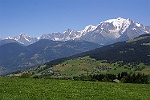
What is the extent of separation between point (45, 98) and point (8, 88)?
6.98m

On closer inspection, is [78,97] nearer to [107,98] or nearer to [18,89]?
[107,98]

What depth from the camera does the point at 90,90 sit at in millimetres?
37906

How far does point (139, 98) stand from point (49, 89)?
11.6 metres

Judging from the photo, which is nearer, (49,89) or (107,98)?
(107,98)

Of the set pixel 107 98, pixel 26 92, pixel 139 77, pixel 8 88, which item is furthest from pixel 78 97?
pixel 139 77

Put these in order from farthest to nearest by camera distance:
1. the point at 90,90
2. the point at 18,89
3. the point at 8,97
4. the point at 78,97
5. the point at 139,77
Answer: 1. the point at 139,77
2. the point at 90,90
3. the point at 18,89
4. the point at 78,97
5. the point at 8,97

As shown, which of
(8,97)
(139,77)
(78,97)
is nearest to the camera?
(8,97)

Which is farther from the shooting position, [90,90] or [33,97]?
[90,90]

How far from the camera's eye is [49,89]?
3659cm

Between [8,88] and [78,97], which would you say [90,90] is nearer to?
[78,97]

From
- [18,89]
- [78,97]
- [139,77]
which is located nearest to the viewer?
[78,97]

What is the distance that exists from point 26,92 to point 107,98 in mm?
9785

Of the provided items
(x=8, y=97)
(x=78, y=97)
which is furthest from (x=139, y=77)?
(x=8, y=97)

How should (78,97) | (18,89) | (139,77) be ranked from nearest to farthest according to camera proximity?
(78,97)
(18,89)
(139,77)
